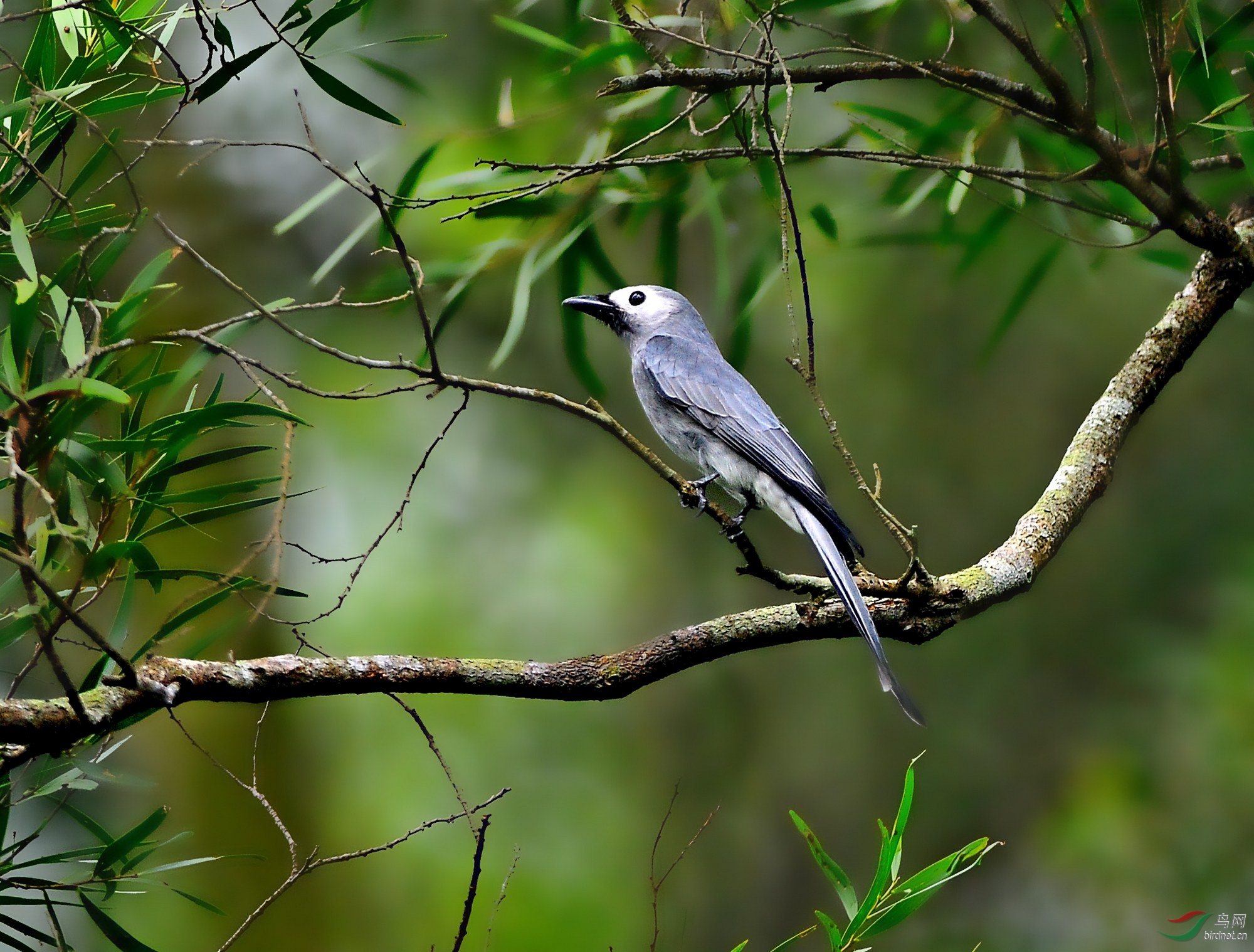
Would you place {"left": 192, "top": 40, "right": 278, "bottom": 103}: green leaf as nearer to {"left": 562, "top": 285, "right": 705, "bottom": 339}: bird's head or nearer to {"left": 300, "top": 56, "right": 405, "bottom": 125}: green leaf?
{"left": 300, "top": 56, "right": 405, "bottom": 125}: green leaf

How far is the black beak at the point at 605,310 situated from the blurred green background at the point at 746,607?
1341mm

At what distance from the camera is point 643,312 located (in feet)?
14.4

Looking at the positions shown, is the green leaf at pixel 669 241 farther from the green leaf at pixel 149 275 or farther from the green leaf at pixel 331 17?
the green leaf at pixel 149 275

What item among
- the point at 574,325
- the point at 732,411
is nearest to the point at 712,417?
the point at 732,411

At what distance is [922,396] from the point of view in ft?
21.4

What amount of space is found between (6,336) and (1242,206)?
3.07 meters

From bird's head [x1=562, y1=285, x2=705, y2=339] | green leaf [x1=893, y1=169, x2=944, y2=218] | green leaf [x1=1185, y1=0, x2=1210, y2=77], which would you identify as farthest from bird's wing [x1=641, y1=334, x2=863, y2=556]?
green leaf [x1=1185, y1=0, x2=1210, y2=77]

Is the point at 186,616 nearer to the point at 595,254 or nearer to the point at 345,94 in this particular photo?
the point at 345,94

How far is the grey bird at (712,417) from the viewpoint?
3031mm

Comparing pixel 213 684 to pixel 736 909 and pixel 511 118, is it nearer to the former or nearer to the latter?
pixel 511 118

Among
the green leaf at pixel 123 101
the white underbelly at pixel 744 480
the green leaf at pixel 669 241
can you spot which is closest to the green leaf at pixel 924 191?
the green leaf at pixel 669 241

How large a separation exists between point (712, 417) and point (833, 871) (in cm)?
179

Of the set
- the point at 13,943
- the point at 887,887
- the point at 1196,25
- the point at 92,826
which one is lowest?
the point at 887,887

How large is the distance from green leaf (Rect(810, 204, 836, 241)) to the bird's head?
4.34ft
